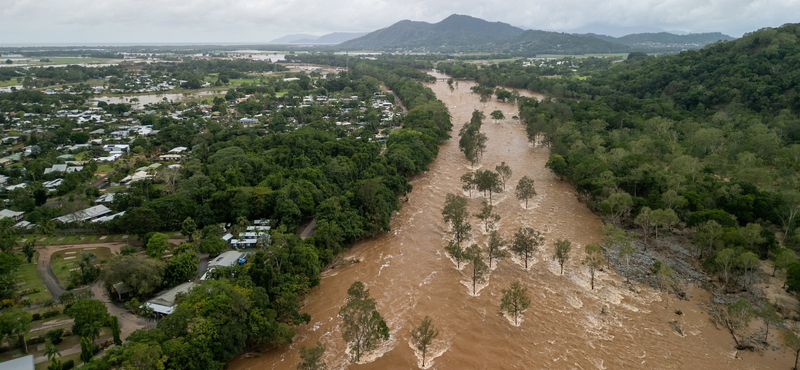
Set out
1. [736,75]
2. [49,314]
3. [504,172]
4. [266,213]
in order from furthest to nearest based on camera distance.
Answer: [736,75], [504,172], [266,213], [49,314]

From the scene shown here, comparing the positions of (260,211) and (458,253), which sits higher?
(260,211)

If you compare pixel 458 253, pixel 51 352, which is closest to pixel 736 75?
pixel 458 253

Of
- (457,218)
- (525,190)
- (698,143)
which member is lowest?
(457,218)

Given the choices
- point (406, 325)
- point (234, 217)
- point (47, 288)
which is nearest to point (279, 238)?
point (234, 217)

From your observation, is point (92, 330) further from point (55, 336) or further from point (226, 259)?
point (226, 259)

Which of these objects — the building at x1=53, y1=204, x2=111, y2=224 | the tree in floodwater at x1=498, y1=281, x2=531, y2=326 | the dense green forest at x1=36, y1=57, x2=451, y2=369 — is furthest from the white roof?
the tree in floodwater at x1=498, y1=281, x2=531, y2=326

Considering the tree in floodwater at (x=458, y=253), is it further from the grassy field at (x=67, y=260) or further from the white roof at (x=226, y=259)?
the grassy field at (x=67, y=260)

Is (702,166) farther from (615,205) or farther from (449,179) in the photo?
(449,179)

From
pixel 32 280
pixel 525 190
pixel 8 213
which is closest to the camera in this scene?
pixel 32 280

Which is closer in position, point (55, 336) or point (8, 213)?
point (55, 336)
